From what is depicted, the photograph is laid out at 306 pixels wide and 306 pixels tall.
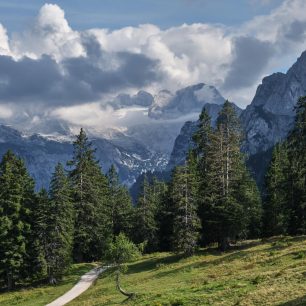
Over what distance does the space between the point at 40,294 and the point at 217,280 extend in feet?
84.9

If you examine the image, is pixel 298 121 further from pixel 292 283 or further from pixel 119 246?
pixel 292 283

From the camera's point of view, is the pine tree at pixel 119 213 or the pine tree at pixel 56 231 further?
the pine tree at pixel 119 213

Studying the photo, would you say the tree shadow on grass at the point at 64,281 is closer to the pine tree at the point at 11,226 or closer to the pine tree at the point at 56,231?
the pine tree at the point at 56,231

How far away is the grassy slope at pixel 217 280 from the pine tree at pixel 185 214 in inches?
73.7

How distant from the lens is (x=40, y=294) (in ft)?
184

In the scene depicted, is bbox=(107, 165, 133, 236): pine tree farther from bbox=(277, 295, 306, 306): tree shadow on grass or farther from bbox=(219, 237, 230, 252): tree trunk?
bbox=(277, 295, 306, 306): tree shadow on grass

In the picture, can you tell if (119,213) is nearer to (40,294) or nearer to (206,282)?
(40,294)

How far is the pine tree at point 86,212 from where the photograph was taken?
253 ft

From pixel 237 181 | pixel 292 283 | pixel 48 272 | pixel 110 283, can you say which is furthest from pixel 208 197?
pixel 292 283

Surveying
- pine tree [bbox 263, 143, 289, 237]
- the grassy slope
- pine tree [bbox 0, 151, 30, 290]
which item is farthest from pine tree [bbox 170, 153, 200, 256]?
pine tree [bbox 263, 143, 289, 237]

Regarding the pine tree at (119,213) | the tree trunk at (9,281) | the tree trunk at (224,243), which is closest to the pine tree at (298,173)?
the tree trunk at (224,243)

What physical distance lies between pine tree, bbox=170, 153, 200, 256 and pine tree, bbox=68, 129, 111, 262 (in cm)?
1841

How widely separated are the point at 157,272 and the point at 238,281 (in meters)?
21.8

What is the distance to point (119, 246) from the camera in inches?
1770
